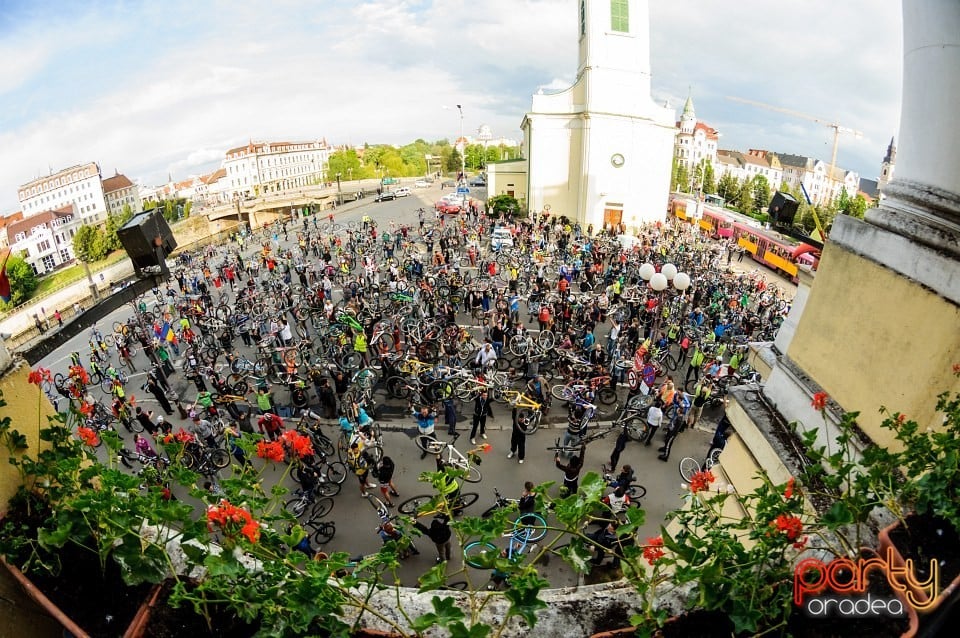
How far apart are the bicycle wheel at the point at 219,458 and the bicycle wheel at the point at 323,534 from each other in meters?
3.25

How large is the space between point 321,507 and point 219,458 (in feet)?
10.0

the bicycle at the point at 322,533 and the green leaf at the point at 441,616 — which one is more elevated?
the green leaf at the point at 441,616

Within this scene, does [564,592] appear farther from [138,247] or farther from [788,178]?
[788,178]

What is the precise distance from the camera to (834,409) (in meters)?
3.03

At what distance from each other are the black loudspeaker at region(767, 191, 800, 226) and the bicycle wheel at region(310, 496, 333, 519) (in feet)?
30.1

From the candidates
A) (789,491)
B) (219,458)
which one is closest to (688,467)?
(789,491)

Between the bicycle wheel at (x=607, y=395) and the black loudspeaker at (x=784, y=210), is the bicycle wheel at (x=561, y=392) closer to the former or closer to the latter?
the bicycle wheel at (x=607, y=395)

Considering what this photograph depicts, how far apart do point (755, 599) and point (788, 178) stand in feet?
416

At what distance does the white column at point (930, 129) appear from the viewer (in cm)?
258

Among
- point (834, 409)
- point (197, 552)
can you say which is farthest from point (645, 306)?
point (197, 552)

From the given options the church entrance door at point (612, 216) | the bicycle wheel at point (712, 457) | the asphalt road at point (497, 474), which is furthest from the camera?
the church entrance door at point (612, 216)

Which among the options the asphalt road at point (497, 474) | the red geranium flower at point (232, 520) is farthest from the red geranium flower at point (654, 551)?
the asphalt road at point (497, 474)

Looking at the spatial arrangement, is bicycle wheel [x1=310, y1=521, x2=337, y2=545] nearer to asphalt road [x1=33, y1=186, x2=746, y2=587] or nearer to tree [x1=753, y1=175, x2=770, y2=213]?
asphalt road [x1=33, y1=186, x2=746, y2=587]

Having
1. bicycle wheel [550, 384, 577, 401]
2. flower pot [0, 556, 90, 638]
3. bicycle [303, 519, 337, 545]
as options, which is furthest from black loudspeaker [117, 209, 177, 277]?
bicycle wheel [550, 384, 577, 401]
